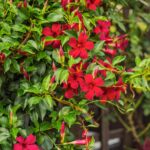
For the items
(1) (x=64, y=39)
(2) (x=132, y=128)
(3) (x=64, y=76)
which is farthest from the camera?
(2) (x=132, y=128)

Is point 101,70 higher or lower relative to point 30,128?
higher

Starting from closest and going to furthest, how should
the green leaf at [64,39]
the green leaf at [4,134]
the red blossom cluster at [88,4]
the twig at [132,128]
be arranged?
the green leaf at [4,134] → the green leaf at [64,39] → the red blossom cluster at [88,4] → the twig at [132,128]

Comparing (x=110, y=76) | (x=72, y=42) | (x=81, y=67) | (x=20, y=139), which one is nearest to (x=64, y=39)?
(x=72, y=42)

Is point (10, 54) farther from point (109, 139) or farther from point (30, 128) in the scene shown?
point (109, 139)

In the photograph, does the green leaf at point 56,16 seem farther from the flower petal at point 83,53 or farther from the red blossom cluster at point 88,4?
the flower petal at point 83,53

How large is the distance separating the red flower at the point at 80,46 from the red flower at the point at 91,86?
0.10 meters

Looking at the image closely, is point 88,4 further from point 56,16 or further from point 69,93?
point 69,93

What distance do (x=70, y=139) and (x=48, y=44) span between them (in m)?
0.44

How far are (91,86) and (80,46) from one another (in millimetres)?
177

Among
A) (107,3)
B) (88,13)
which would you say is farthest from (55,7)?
(107,3)

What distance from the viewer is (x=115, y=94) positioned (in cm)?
194

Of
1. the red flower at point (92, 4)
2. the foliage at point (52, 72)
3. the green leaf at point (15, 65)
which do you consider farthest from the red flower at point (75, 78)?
the red flower at point (92, 4)

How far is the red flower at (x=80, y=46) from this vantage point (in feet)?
6.23

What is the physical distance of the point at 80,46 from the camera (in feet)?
6.27
